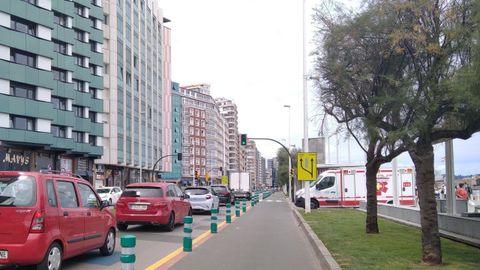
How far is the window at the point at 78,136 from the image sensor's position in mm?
55003

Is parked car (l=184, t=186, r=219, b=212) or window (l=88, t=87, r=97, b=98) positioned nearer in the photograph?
parked car (l=184, t=186, r=219, b=212)

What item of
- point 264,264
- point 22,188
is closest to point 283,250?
point 264,264

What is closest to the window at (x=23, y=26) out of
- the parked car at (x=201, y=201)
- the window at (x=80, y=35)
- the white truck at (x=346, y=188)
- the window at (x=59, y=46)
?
the window at (x=59, y=46)

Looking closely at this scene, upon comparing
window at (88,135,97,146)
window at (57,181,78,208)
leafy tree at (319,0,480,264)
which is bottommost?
window at (57,181,78,208)

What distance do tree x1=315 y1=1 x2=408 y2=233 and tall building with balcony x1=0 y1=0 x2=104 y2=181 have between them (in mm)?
36464

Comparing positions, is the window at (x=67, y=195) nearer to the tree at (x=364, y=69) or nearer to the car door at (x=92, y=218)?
the car door at (x=92, y=218)

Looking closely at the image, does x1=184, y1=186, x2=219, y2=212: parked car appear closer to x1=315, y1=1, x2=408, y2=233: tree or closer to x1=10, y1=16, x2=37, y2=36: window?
x1=315, y1=1, x2=408, y2=233: tree

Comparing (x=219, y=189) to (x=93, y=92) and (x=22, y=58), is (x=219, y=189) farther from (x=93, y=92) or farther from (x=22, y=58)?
(x=93, y=92)

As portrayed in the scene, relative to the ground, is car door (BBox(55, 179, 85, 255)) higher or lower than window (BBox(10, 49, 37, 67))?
lower

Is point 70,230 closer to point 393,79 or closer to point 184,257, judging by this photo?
point 184,257

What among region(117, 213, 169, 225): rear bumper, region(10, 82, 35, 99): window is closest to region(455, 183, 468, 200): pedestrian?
region(117, 213, 169, 225): rear bumper

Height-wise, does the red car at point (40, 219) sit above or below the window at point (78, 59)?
below

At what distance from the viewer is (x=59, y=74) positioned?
52.0 metres

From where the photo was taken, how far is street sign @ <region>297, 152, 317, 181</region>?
1062 inches
